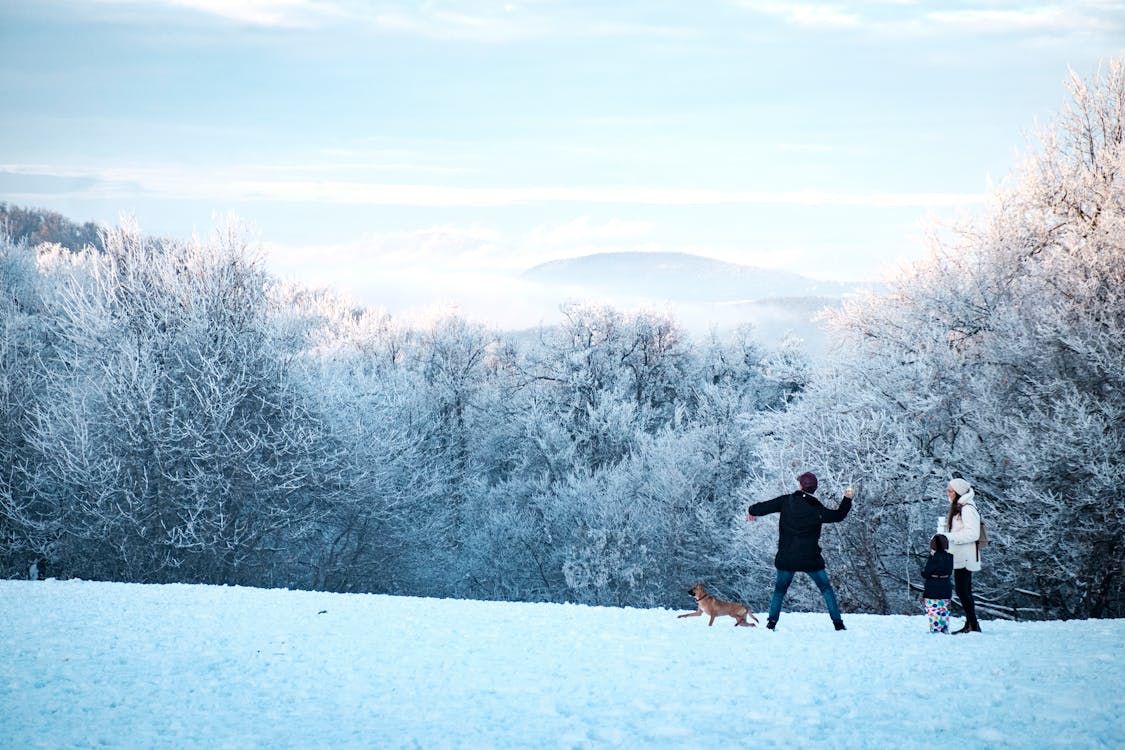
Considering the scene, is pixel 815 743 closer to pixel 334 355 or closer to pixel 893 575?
pixel 893 575

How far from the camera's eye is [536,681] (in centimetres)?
774

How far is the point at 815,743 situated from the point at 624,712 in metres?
1.44

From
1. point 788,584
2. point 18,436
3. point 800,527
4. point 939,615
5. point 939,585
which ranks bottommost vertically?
point 18,436

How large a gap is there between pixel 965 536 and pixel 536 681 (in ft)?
17.9

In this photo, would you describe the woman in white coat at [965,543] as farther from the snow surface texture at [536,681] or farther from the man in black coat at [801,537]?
the man in black coat at [801,537]

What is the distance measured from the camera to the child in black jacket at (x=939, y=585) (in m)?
10.0

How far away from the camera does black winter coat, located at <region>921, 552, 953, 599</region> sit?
1009 cm

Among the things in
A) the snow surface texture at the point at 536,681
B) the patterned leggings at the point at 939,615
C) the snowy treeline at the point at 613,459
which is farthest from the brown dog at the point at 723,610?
the snowy treeline at the point at 613,459

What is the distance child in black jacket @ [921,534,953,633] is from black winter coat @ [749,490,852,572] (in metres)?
1.24

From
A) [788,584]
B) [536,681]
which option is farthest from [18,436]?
[788,584]

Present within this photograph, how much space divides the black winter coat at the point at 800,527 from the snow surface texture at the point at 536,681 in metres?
0.78

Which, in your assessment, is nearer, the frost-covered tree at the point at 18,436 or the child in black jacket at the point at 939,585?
the child in black jacket at the point at 939,585

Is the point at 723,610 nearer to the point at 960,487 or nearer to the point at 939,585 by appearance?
the point at 939,585

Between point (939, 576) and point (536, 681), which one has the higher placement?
point (939, 576)
